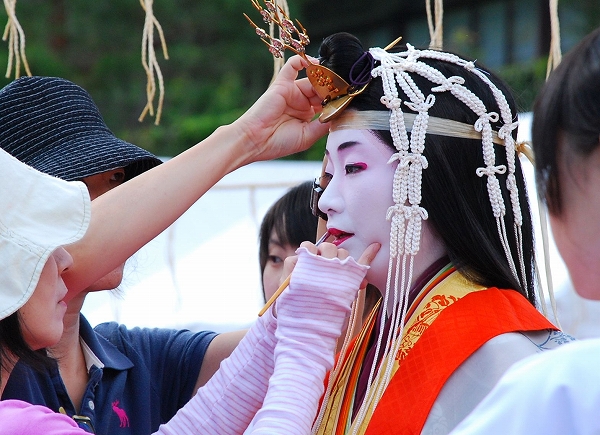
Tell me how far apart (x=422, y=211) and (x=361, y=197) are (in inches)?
4.6

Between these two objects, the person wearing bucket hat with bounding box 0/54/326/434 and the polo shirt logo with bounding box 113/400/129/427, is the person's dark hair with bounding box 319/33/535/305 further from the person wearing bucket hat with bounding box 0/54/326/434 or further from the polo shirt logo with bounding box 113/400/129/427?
the polo shirt logo with bounding box 113/400/129/427

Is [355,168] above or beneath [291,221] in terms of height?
above

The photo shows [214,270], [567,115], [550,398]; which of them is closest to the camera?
[550,398]

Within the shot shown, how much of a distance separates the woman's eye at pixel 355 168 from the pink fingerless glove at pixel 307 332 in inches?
7.6

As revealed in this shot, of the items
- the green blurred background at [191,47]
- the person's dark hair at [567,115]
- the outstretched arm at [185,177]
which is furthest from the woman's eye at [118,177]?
the green blurred background at [191,47]

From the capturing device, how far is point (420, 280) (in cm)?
161

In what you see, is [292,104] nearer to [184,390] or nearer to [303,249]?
[303,249]

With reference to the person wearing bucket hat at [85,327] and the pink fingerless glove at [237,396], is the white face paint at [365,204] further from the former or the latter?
the person wearing bucket hat at [85,327]

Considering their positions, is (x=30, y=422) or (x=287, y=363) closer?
(x=30, y=422)

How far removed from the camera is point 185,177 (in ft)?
5.51

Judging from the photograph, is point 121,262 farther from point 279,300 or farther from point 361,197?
point 361,197

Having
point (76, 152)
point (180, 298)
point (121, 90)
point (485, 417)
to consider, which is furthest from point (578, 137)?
point (121, 90)

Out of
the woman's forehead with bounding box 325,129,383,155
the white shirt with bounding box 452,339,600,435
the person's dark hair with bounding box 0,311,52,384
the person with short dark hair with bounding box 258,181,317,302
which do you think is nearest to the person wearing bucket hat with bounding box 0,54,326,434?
the person's dark hair with bounding box 0,311,52,384

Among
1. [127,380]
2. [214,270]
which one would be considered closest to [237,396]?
[127,380]
